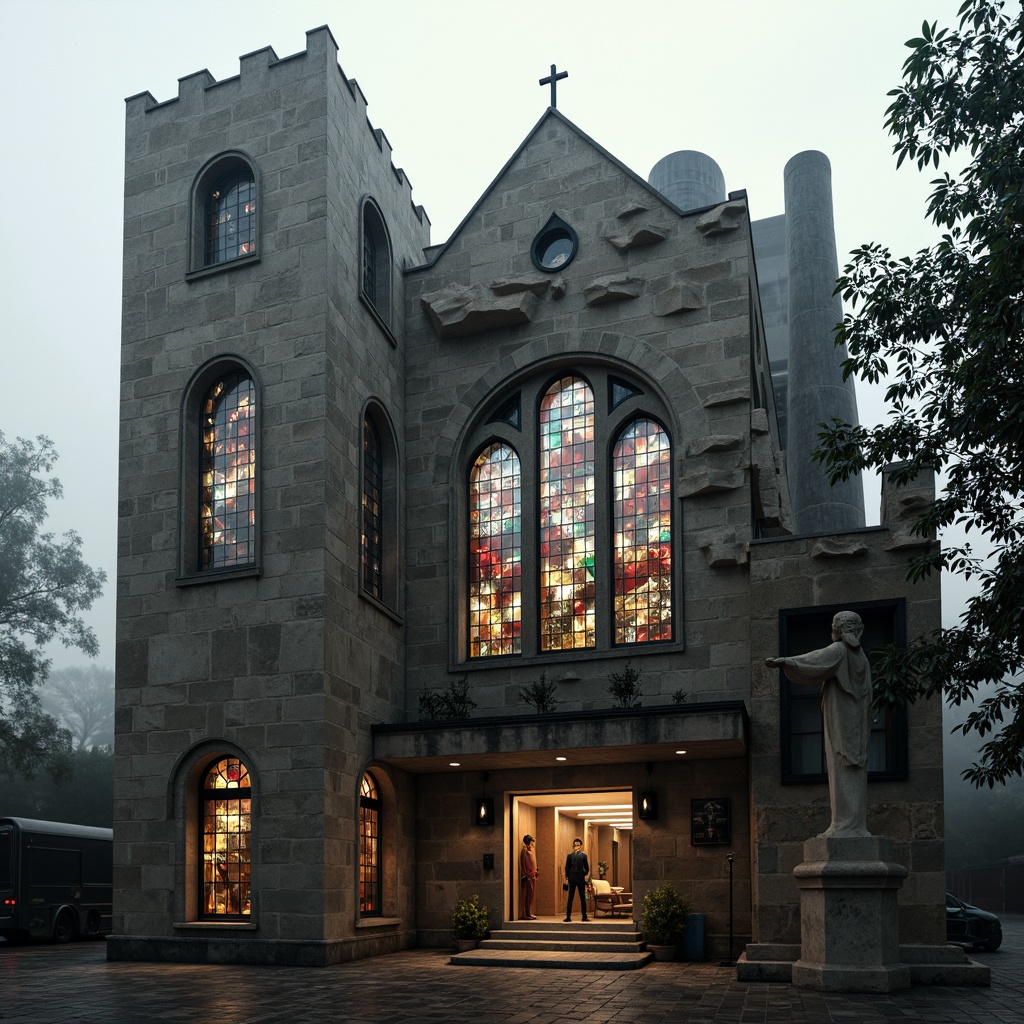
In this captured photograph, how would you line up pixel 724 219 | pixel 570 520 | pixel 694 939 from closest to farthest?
pixel 694 939 < pixel 724 219 < pixel 570 520

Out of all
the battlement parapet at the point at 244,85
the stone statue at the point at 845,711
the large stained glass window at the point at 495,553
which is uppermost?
the battlement parapet at the point at 244,85

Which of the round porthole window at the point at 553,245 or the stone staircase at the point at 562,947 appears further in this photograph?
the round porthole window at the point at 553,245

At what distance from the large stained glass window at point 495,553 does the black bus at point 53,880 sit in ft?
28.8

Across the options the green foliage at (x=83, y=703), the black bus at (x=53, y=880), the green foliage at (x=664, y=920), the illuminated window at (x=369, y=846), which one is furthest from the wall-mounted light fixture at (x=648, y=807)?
the green foliage at (x=83, y=703)

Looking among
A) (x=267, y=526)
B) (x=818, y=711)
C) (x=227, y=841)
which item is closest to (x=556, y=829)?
(x=227, y=841)

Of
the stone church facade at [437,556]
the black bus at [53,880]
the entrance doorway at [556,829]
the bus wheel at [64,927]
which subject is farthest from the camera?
the bus wheel at [64,927]

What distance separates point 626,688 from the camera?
19453 mm

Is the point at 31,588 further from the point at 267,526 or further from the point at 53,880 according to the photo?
the point at 267,526

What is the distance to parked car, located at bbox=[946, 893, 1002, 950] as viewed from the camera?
886 inches

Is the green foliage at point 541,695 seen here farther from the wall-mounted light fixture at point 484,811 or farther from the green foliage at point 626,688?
the wall-mounted light fixture at point 484,811

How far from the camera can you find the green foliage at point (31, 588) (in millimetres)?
39406

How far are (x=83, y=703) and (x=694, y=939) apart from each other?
74.6 metres

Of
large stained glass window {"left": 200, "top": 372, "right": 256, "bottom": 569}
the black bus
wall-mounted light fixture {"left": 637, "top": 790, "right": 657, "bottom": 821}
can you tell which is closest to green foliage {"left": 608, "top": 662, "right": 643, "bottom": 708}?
wall-mounted light fixture {"left": 637, "top": 790, "right": 657, "bottom": 821}

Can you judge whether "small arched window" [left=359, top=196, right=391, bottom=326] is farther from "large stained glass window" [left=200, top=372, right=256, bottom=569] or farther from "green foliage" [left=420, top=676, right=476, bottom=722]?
"green foliage" [left=420, top=676, right=476, bottom=722]
